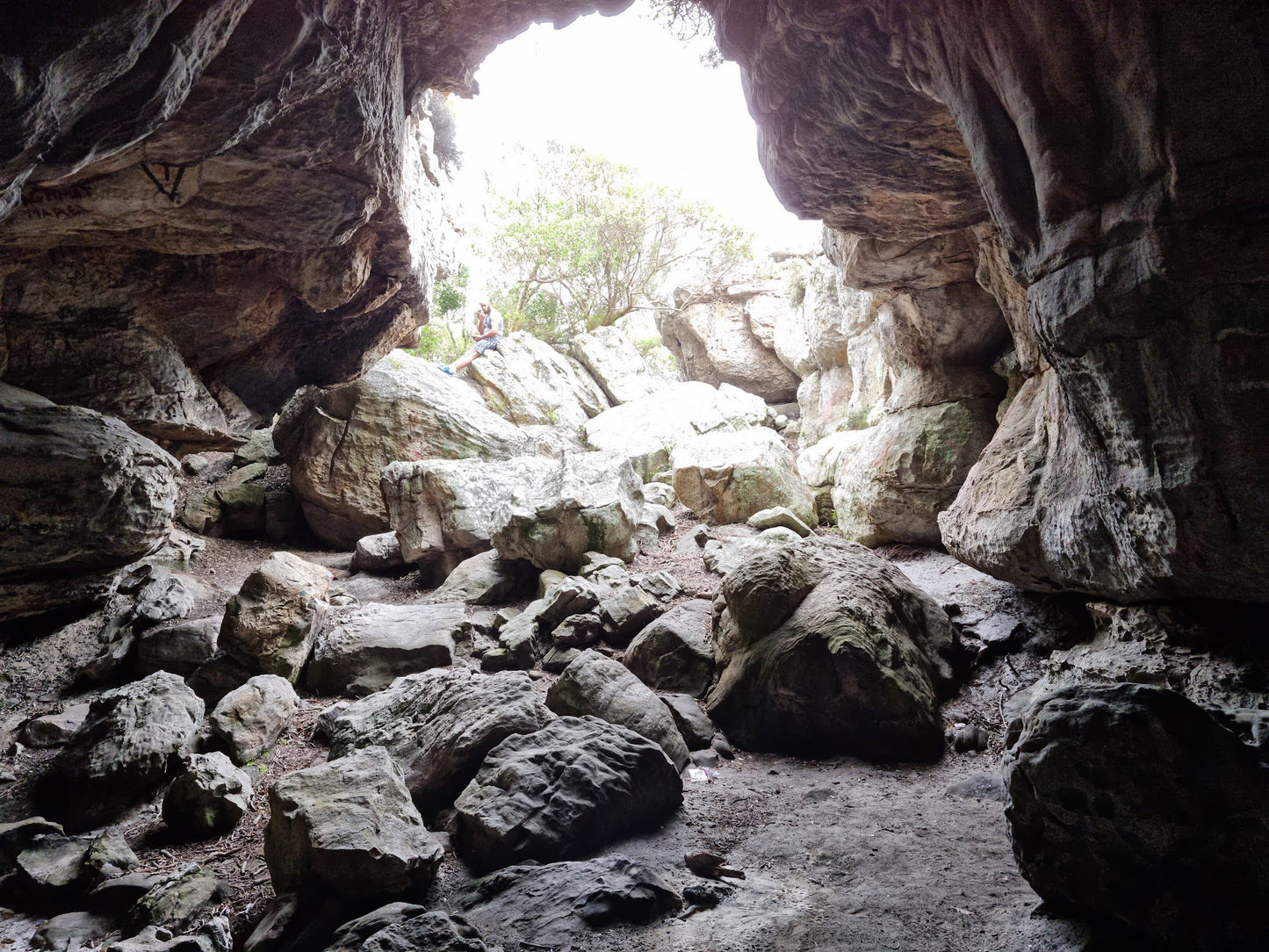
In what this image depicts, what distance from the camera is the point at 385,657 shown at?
6.48 meters

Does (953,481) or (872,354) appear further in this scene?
(872,354)

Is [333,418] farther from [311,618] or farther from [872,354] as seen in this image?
[872,354]

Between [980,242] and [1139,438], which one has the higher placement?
[980,242]

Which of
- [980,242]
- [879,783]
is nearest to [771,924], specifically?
[879,783]

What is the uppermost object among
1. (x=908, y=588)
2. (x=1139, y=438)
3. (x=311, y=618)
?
(x=1139, y=438)

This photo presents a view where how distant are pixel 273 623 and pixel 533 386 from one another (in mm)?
10728

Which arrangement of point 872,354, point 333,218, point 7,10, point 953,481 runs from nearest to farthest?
point 7,10 → point 333,218 → point 953,481 → point 872,354

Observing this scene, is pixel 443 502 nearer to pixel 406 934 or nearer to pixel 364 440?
pixel 364 440

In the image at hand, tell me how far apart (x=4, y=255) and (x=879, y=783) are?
7.62 metres

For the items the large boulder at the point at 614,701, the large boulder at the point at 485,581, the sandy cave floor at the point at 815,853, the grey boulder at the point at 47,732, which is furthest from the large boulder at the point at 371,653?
the grey boulder at the point at 47,732

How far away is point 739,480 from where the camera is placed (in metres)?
11.0

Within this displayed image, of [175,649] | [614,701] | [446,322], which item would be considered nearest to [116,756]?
[175,649]

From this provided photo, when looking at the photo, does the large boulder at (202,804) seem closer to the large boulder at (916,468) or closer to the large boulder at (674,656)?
the large boulder at (674,656)

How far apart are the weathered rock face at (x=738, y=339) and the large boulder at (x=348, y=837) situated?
1786cm
